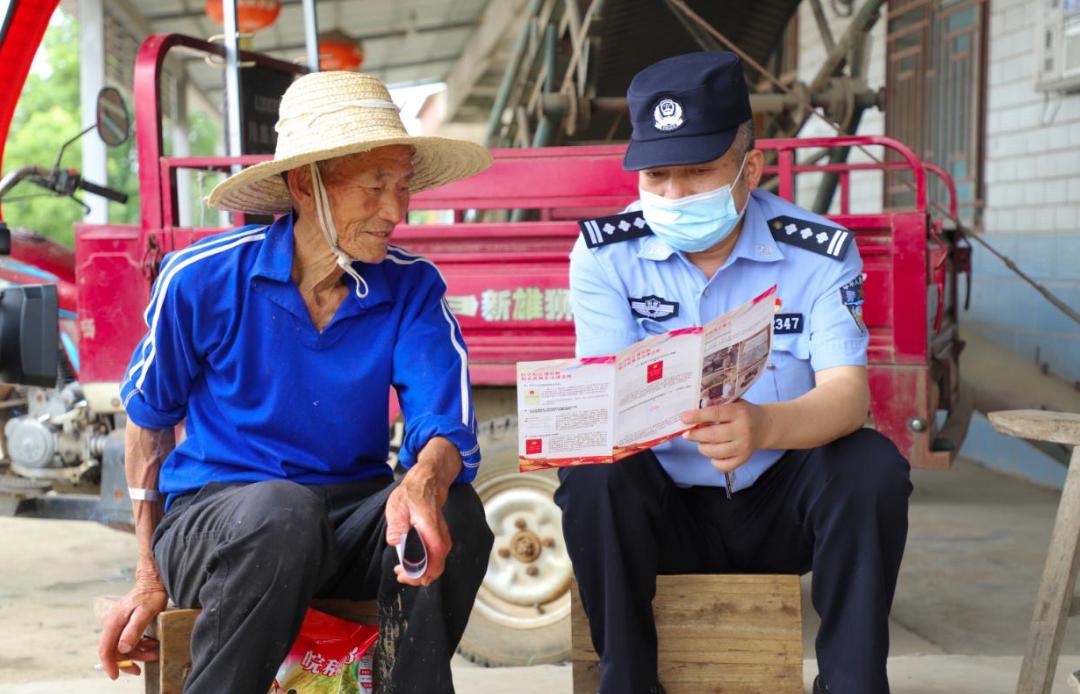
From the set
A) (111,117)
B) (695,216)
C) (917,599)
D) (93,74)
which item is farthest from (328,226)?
(93,74)

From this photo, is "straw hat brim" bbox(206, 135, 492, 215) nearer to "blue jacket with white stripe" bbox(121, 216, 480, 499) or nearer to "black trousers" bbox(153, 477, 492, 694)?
"blue jacket with white stripe" bbox(121, 216, 480, 499)

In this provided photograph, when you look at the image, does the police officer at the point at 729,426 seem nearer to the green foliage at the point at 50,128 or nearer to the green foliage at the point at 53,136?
the green foliage at the point at 53,136

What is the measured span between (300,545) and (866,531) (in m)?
0.97

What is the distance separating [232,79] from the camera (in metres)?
4.25

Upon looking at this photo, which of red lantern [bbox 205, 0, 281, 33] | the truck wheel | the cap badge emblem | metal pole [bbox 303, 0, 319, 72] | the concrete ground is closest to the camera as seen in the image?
the cap badge emblem

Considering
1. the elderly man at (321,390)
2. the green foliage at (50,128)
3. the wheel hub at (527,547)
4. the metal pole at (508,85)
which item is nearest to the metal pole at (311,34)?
the wheel hub at (527,547)

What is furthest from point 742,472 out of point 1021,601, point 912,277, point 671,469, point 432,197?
point 1021,601

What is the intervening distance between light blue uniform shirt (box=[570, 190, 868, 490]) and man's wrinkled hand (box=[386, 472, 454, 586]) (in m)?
0.50

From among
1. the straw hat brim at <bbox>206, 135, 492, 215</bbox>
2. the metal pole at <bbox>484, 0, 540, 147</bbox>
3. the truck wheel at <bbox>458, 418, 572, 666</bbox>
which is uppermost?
the metal pole at <bbox>484, 0, 540, 147</bbox>

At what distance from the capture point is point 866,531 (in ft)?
7.06

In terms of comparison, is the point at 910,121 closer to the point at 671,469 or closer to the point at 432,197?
the point at 432,197

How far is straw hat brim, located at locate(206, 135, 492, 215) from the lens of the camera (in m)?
2.19

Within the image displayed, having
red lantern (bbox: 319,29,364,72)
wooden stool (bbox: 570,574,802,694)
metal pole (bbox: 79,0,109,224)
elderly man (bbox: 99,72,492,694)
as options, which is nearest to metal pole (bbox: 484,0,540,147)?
red lantern (bbox: 319,29,364,72)

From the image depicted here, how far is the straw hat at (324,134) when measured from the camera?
2.19 m
